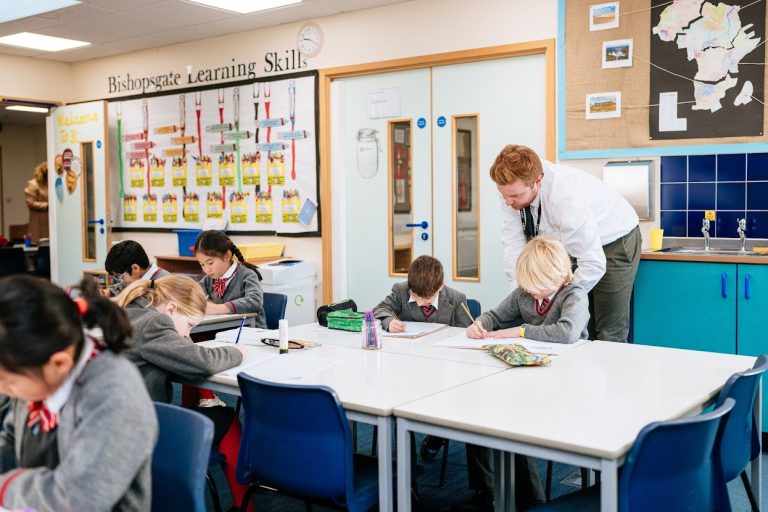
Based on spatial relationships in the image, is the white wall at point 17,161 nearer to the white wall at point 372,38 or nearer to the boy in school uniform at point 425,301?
the white wall at point 372,38

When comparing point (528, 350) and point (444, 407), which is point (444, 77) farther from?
point (444, 407)

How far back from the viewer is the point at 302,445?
2.20m

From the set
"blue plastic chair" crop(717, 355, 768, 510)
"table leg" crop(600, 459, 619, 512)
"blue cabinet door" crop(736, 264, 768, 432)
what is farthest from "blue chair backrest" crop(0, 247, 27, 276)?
"table leg" crop(600, 459, 619, 512)

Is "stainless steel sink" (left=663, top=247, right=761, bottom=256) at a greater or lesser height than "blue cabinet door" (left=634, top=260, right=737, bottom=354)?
greater

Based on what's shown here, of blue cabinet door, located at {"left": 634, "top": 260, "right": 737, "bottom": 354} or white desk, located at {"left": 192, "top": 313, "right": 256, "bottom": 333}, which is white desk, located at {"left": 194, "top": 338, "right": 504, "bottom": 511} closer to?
white desk, located at {"left": 192, "top": 313, "right": 256, "bottom": 333}

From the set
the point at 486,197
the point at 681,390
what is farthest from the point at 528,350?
the point at 486,197

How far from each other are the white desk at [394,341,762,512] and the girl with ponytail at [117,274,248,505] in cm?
79

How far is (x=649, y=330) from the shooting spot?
13.7ft

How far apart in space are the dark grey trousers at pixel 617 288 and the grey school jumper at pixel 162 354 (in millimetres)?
2091

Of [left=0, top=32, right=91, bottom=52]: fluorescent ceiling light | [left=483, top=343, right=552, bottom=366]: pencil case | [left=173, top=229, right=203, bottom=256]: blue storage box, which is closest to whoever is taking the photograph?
[left=483, top=343, right=552, bottom=366]: pencil case

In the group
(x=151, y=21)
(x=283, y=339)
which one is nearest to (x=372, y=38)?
(x=151, y=21)

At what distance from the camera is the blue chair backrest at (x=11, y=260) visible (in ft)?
27.5

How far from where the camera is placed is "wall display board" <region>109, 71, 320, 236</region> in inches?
246

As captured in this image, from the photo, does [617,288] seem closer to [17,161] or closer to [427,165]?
[427,165]
